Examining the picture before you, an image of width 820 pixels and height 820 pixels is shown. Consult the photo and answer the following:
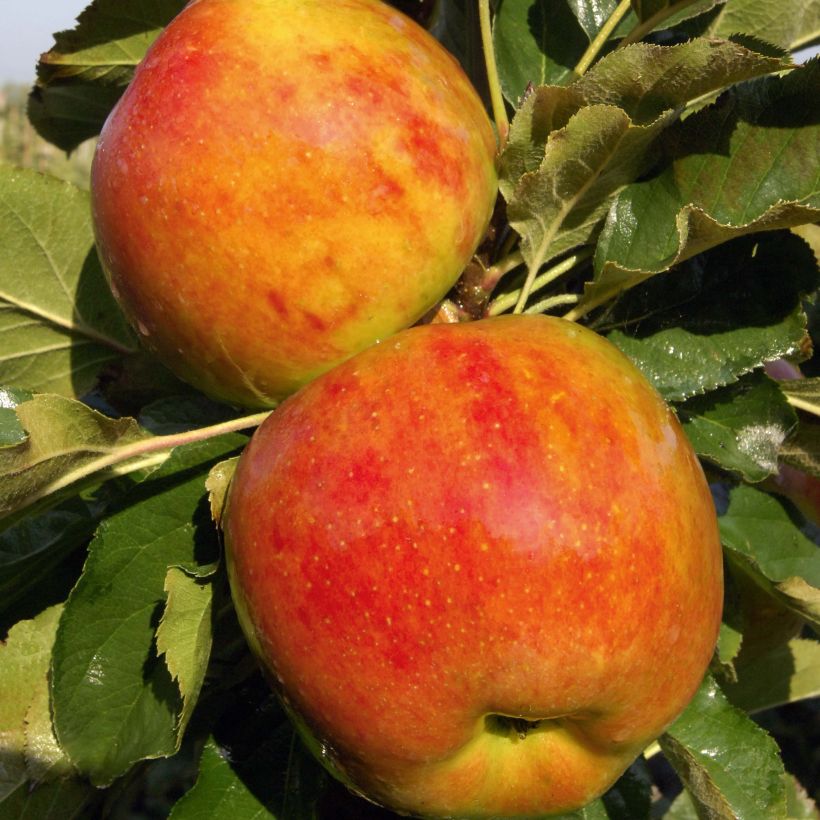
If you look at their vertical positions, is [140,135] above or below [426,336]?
above

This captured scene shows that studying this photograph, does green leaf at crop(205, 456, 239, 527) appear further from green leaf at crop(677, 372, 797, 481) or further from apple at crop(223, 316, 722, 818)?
green leaf at crop(677, 372, 797, 481)

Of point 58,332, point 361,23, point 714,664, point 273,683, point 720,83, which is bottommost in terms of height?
point 714,664

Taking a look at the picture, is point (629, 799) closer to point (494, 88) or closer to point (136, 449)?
point (136, 449)

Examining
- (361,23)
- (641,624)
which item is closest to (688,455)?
(641,624)

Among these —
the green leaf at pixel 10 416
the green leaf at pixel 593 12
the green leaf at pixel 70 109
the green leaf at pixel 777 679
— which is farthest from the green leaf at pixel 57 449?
the green leaf at pixel 777 679

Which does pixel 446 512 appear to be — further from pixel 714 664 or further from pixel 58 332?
pixel 58 332

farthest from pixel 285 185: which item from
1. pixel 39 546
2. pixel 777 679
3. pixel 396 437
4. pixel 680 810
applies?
pixel 680 810
